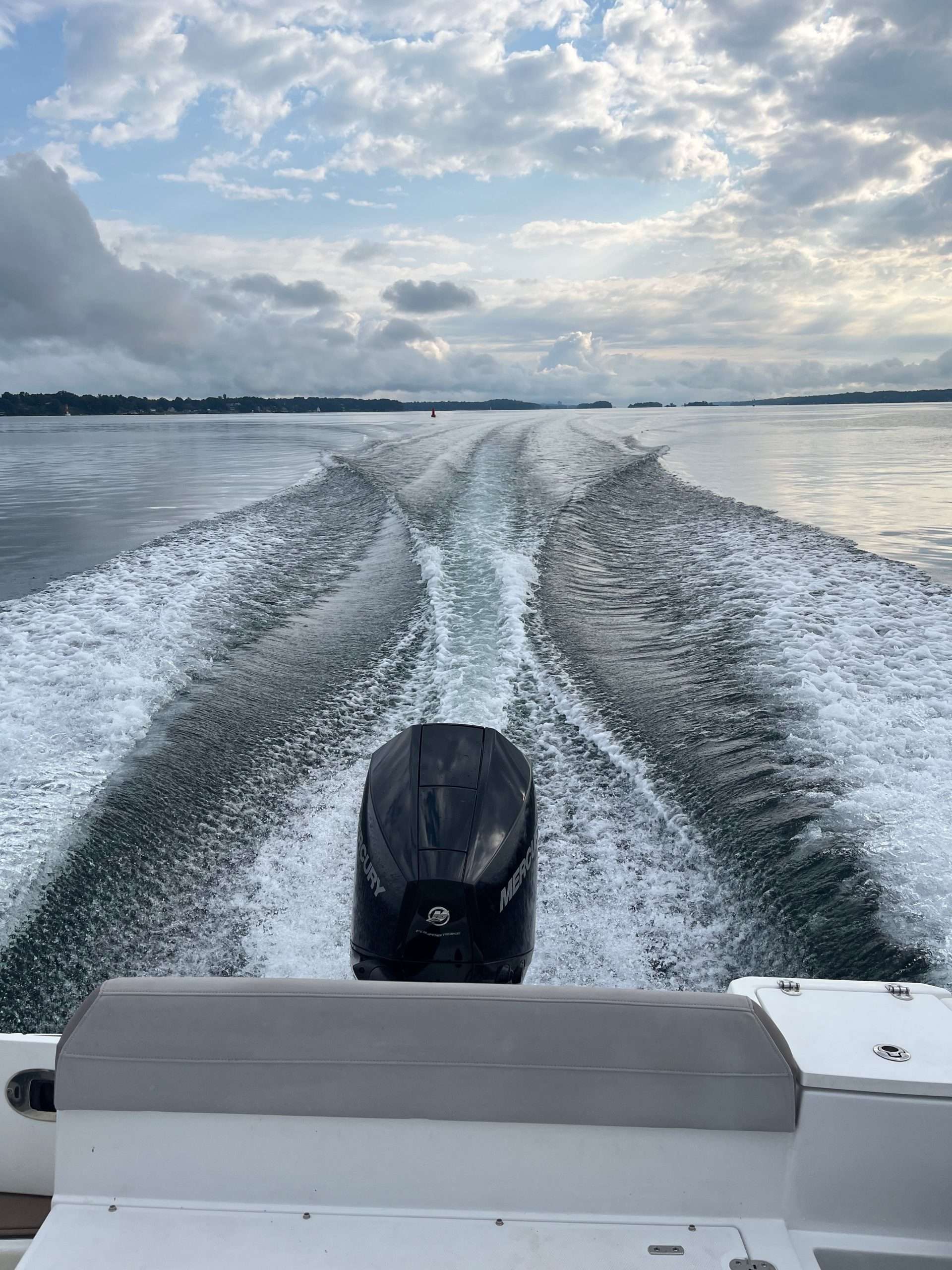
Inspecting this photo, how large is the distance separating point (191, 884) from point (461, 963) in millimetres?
1297

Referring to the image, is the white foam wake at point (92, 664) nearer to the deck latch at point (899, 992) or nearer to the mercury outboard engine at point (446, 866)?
the mercury outboard engine at point (446, 866)

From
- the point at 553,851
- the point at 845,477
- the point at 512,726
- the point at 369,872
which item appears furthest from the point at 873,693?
the point at 845,477

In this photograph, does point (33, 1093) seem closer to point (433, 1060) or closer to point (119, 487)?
point (433, 1060)

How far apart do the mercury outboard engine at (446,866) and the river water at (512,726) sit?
55cm

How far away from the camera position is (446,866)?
2.08 m

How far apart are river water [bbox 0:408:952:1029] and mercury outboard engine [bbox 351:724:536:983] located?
55 centimetres

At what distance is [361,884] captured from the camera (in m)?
2.19

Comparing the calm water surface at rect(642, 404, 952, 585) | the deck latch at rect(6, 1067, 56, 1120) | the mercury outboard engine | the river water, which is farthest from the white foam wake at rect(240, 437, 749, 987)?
the calm water surface at rect(642, 404, 952, 585)

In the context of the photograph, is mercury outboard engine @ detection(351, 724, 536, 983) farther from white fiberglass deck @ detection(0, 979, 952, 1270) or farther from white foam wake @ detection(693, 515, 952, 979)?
white foam wake @ detection(693, 515, 952, 979)

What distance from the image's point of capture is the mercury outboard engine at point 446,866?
2.04m

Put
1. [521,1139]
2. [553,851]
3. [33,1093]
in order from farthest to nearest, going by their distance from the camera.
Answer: [553,851] < [33,1093] < [521,1139]

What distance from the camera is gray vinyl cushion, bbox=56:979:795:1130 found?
4.45 ft

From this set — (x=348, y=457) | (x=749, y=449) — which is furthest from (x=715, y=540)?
(x=749, y=449)

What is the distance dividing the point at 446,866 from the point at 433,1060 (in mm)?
716
